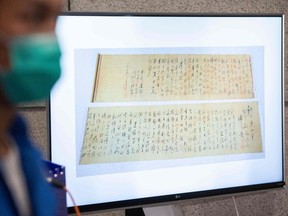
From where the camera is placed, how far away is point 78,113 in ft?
2.78

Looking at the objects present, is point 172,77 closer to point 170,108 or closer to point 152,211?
point 170,108

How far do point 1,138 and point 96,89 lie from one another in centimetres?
47

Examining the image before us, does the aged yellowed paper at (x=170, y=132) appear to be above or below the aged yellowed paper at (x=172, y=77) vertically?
below

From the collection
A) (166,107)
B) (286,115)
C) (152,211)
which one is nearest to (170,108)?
(166,107)

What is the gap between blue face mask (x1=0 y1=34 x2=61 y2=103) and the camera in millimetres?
360

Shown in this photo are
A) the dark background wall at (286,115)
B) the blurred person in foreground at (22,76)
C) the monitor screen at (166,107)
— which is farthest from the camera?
the dark background wall at (286,115)

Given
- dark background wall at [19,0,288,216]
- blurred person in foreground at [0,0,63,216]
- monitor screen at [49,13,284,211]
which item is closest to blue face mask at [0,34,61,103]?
blurred person in foreground at [0,0,63,216]

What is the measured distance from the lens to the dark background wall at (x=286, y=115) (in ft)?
3.20

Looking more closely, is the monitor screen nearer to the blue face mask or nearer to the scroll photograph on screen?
the scroll photograph on screen

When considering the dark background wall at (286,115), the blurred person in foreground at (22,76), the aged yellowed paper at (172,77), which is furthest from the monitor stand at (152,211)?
the blurred person in foreground at (22,76)

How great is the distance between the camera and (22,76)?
0.36 meters

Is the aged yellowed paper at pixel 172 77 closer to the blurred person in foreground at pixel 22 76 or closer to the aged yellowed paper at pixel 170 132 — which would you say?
the aged yellowed paper at pixel 170 132

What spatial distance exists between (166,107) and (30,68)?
562 mm

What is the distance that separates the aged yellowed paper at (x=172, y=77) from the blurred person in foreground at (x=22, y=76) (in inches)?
17.6
